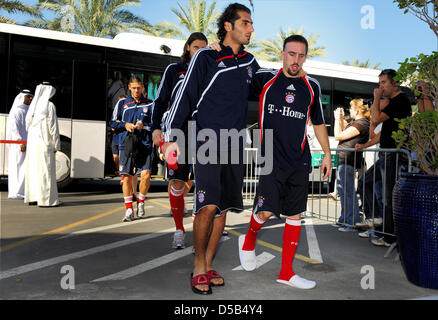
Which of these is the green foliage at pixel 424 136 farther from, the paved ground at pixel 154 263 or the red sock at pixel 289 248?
the red sock at pixel 289 248

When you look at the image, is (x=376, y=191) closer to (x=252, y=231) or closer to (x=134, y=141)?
(x=252, y=231)

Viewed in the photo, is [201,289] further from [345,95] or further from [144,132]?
[345,95]

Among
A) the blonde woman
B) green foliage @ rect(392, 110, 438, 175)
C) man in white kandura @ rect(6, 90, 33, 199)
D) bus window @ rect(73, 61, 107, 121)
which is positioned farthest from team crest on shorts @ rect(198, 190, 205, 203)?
bus window @ rect(73, 61, 107, 121)

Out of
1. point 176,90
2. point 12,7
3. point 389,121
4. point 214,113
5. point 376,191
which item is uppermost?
point 12,7

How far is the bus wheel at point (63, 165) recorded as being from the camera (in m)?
10.3

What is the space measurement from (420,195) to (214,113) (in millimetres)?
1822

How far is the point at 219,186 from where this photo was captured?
3.55 metres

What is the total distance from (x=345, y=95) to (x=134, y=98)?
337 inches

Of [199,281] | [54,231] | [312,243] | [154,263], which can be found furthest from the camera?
[54,231]

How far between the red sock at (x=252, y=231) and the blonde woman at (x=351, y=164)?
2.82m

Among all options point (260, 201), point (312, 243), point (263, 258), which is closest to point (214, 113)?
point (260, 201)

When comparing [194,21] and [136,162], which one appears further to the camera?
[194,21]

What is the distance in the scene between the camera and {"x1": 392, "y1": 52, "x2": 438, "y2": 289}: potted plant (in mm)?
3584
